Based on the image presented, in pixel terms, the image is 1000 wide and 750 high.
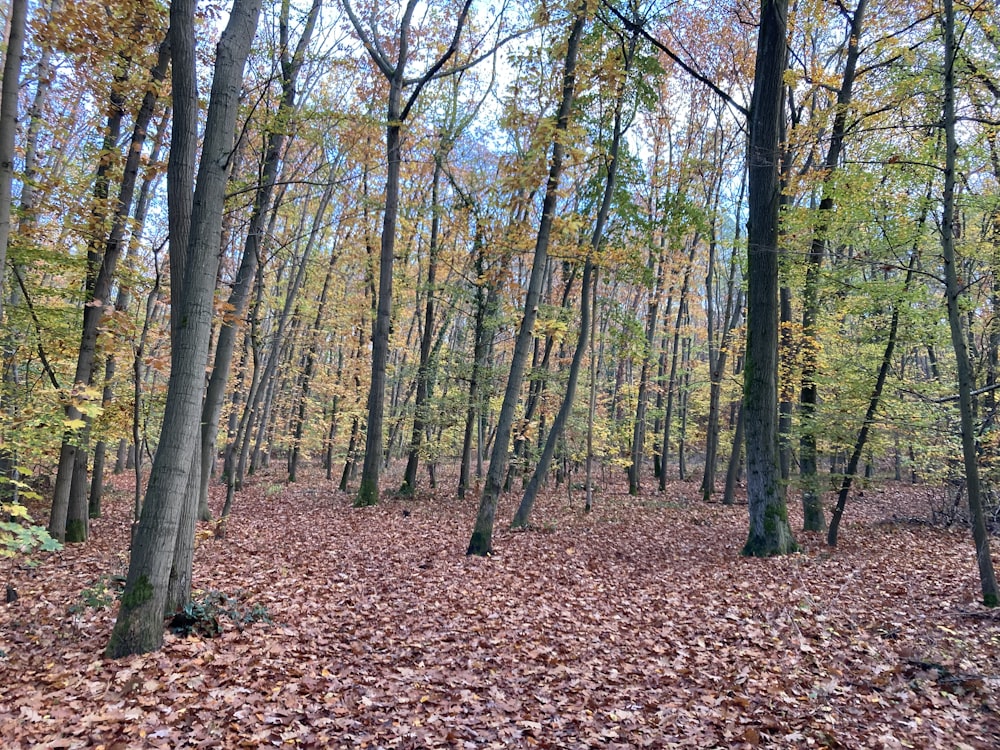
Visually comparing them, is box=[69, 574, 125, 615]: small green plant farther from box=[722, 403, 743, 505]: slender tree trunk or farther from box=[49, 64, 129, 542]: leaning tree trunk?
box=[722, 403, 743, 505]: slender tree trunk

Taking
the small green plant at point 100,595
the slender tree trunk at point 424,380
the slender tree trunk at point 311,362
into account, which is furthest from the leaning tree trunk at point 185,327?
the slender tree trunk at point 311,362

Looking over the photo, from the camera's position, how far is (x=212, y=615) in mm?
5504

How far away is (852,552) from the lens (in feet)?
30.0

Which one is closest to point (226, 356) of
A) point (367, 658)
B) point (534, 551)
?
point (367, 658)

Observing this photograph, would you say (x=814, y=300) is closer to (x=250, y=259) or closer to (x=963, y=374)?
Result: (x=963, y=374)

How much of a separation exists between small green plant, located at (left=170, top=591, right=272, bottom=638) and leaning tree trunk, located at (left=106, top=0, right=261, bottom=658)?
0.57 metres

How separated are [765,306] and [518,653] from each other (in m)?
6.93

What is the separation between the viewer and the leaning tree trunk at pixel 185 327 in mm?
4633

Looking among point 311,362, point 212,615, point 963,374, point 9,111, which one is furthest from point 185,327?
point 311,362

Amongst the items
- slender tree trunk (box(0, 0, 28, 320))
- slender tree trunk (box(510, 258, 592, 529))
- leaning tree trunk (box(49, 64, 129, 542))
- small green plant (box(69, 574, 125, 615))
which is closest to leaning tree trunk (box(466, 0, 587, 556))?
slender tree trunk (box(510, 258, 592, 529))

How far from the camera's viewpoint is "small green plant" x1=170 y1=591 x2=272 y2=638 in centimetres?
534

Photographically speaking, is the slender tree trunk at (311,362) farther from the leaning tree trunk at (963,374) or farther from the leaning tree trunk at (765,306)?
the leaning tree trunk at (963,374)

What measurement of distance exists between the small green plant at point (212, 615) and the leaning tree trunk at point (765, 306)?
7478mm

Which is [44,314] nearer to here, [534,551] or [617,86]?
[534,551]
